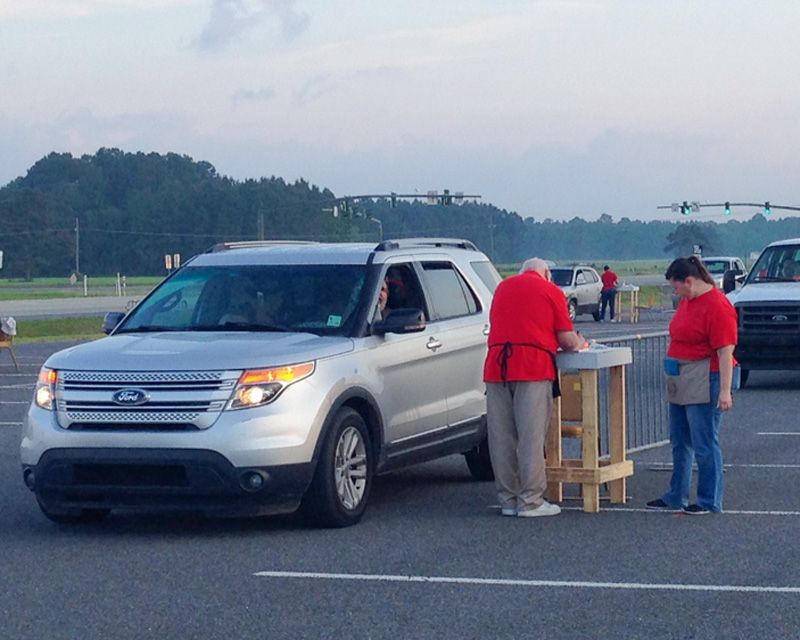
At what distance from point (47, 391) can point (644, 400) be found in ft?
20.7

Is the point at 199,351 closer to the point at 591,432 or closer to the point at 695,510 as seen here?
the point at 591,432

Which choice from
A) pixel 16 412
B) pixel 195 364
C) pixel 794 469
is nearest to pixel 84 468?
Answer: pixel 195 364

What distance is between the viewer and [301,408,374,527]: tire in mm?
9930

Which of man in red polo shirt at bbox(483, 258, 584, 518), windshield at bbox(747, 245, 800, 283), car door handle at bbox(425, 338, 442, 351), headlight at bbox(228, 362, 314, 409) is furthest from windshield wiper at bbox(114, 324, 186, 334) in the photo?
windshield at bbox(747, 245, 800, 283)

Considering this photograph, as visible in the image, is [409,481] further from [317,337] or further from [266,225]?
[266,225]

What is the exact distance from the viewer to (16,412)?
62.6 feet

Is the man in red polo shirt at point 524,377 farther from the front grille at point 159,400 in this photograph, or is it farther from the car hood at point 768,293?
the car hood at point 768,293

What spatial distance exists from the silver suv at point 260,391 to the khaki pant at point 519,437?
2.32 feet

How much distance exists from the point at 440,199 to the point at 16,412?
58748mm

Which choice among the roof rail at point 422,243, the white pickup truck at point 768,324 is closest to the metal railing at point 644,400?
the roof rail at point 422,243

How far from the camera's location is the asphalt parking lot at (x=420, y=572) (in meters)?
7.34

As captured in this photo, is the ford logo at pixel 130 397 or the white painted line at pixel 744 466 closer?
the ford logo at pixel 130 397

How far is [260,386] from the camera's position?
9680 millimetres

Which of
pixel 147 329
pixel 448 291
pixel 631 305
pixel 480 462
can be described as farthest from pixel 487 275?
pixel 631 305
